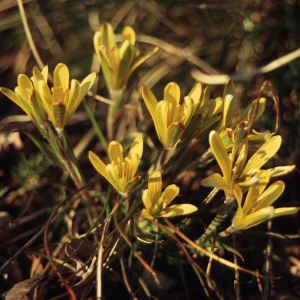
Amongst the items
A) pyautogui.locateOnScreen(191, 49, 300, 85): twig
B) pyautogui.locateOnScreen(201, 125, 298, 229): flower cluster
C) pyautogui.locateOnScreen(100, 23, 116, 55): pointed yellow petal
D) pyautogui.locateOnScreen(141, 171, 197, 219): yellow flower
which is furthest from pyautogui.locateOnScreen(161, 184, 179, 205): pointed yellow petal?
pyautogui.locateOnScreen(191, 49, 300, 85): twig

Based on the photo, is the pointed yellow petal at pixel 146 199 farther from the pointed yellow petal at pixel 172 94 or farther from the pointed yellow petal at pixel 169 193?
the pointed yellow petal at pixel 172 94

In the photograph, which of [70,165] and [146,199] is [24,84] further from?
[146,199]

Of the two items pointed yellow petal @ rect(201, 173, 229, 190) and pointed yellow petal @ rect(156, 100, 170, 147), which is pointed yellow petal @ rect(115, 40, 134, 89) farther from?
pointed yellow petal @ rect(201, 173, 229, 190)

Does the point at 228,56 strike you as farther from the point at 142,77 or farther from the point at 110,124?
the point at 110,124

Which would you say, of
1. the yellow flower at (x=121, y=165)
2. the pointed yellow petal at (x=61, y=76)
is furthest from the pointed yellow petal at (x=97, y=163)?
the pointed yellow petal at (x=61, y=76)

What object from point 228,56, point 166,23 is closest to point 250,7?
point 228,56

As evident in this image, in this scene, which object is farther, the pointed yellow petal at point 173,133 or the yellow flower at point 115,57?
the yellow flower at point 115,57
